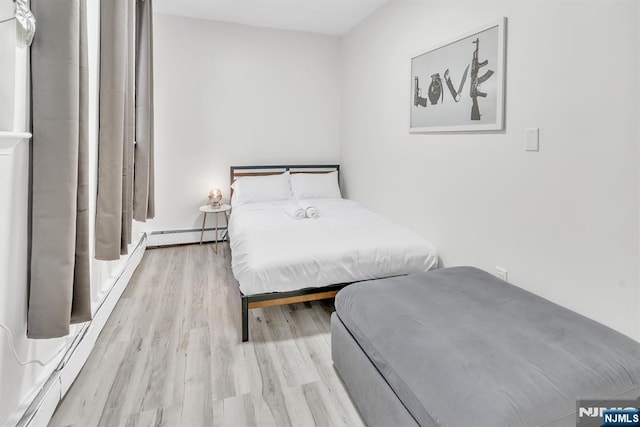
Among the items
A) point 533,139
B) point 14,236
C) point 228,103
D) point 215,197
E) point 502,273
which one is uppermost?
point 228,103

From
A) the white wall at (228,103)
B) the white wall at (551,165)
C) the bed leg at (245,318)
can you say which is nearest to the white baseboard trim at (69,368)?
the bed leg at (245,318)

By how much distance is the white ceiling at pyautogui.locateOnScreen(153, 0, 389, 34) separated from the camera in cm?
365

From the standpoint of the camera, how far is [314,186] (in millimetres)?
4363

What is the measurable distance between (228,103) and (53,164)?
10.6ft

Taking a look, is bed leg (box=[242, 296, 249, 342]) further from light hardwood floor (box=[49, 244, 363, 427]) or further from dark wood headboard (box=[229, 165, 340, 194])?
dark wood headboard (box=[229, 165, 340, 194])

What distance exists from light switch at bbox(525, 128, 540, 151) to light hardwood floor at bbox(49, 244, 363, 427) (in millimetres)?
1613

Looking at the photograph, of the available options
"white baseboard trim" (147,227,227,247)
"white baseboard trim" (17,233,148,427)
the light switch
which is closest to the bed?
"white baseboard trim" (17,233,148,427)

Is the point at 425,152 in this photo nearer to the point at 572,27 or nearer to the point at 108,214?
the point at 572,27

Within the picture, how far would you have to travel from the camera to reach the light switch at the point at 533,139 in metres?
1.98

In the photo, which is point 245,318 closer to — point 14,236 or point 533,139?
point 14,236

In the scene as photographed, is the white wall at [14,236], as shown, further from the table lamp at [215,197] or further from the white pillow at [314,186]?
the white pillow at [314,186]

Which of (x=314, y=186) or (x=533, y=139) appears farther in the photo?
(x=314, y=186)

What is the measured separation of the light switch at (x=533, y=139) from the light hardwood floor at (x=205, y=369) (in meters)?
1.61

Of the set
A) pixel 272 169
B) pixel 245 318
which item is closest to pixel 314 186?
pixel 272 169
